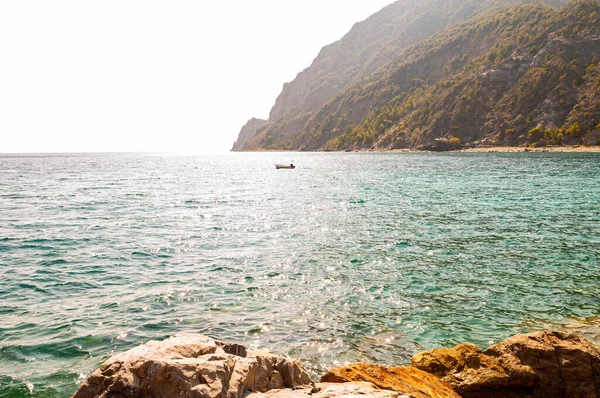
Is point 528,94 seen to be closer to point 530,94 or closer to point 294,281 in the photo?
point 530,94

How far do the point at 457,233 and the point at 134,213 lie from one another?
1150 inches

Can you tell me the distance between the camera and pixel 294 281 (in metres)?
17.2

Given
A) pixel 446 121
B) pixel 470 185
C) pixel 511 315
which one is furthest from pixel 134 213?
pixel 446 121

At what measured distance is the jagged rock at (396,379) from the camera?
7.31 m

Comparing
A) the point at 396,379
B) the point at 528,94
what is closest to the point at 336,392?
the point at 396,379

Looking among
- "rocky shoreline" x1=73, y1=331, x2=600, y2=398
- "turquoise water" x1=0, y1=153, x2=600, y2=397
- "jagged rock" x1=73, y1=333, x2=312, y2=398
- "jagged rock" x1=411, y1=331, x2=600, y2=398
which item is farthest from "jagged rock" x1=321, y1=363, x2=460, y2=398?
"turquoise water" x1=0, y1=153, x2=600, y2=397

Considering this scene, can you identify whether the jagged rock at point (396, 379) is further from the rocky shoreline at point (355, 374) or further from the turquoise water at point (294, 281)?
the turquoise water at point (294, 281)

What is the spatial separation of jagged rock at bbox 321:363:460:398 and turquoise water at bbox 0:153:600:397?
2495mm

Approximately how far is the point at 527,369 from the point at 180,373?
762 centimetres

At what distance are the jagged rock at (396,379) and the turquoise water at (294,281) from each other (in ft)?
8.18

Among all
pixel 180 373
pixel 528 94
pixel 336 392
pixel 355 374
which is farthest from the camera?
pixel 528 94

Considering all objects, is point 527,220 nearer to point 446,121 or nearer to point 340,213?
point 340,213

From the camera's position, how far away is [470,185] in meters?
52.4

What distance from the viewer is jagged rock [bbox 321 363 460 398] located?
24.0 feet
